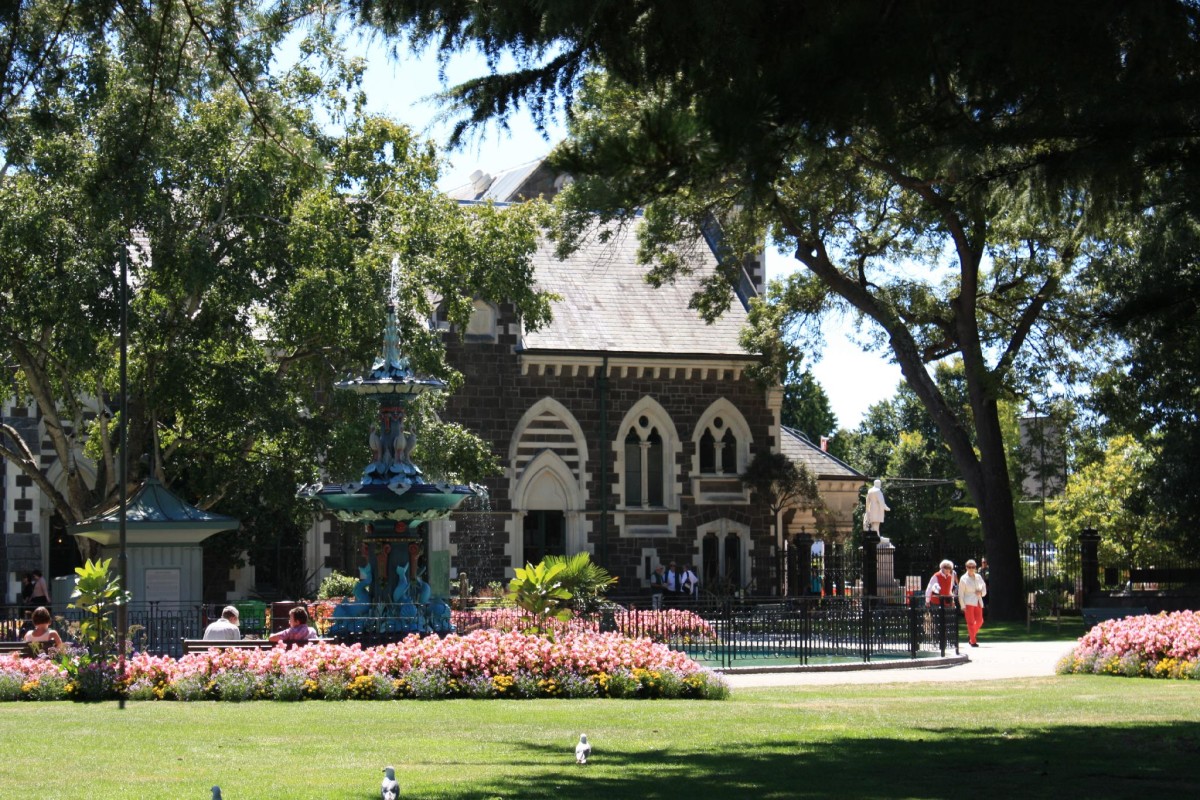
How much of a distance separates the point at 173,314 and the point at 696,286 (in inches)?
798

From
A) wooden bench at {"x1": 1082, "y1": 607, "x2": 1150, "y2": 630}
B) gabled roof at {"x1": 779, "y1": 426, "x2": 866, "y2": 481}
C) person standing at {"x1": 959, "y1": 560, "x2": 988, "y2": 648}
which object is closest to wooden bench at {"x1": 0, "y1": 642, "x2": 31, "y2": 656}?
person standing at {"x1": 959, "y1": 560, "x2": 988, "y2": 648}

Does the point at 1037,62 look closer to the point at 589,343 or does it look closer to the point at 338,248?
the point at 338,248

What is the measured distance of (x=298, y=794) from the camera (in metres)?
10.2

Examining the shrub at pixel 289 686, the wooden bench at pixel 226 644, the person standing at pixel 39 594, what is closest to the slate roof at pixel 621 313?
the person standing at pixel 39 594

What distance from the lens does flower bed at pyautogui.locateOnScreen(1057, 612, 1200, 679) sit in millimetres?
21016

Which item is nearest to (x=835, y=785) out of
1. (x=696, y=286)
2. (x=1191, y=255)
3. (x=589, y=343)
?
(x=1191, y=255)

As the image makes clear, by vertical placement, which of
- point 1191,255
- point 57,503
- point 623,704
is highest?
point 1191,255

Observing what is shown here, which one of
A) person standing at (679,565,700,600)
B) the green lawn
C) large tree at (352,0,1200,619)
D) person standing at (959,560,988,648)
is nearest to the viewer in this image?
large tree at (352,0,1200,619)

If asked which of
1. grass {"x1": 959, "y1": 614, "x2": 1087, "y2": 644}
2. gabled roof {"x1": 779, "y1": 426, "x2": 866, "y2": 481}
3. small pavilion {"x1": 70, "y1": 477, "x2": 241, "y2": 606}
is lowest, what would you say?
grass {"x1": 959, "y1": 614, "x2": 1087, "y2": 644}

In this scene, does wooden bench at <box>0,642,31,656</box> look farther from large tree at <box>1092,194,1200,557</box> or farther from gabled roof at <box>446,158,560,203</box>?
gabled roof at <box>446,158,560,203</box>

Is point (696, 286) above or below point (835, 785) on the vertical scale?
above

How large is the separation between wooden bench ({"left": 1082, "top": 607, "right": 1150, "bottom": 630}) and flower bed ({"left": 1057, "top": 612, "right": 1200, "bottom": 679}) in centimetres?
977

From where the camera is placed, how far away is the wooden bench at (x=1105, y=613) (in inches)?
1270

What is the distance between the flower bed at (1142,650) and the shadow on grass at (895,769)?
7.23 meters
